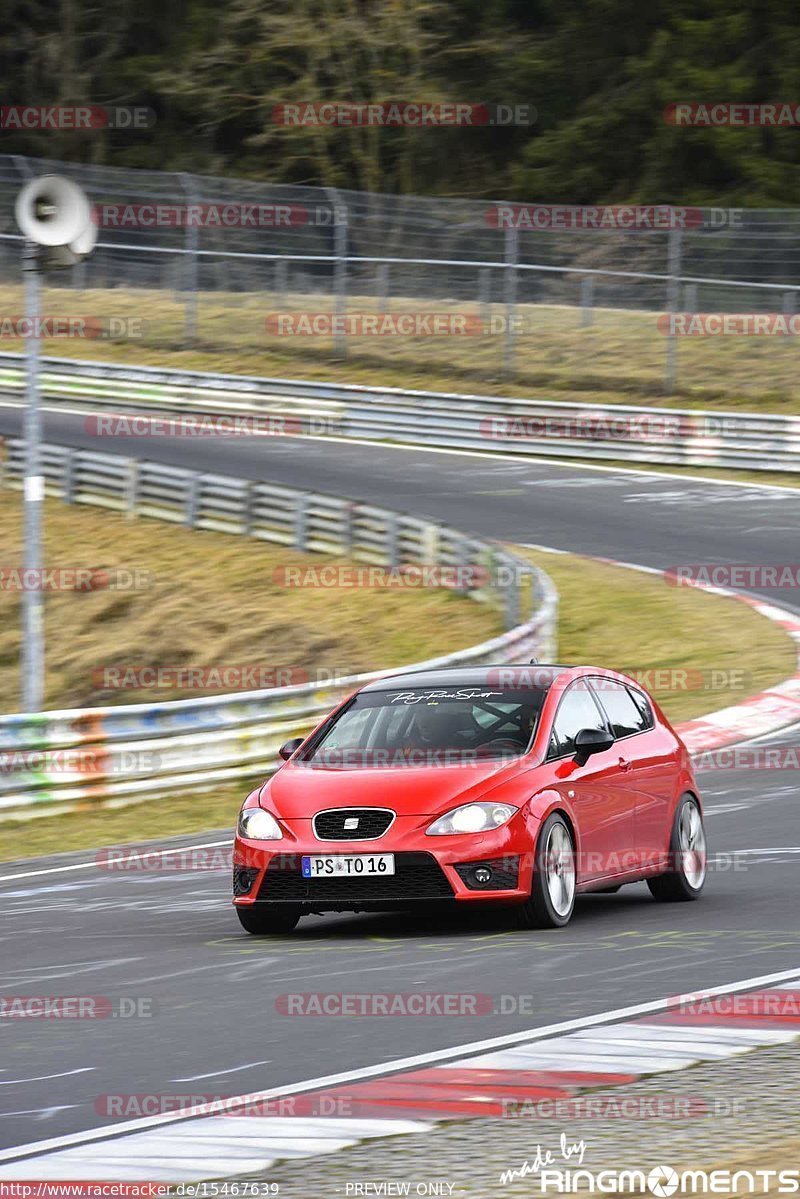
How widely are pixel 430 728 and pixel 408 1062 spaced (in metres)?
3.85

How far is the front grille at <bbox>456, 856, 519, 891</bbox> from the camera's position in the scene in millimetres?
9812

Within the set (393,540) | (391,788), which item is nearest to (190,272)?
(393,540)

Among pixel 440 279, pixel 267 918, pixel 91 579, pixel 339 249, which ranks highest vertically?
pixel 339 249

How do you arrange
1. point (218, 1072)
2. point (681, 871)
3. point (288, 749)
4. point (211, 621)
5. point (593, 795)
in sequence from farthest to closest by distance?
point (211, 621)
point (681, 871)
point (288, 749)
point (593, 795)
point (218, 1072)

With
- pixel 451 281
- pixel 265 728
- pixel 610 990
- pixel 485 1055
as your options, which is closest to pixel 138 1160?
pixel 485 1055

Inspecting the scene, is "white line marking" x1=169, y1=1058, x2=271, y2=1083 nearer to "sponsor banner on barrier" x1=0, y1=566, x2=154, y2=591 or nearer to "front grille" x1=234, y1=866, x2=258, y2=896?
"front grille" x1=234, y1=866, x2=258, y2=896

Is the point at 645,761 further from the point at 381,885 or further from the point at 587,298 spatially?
the point at 587,298

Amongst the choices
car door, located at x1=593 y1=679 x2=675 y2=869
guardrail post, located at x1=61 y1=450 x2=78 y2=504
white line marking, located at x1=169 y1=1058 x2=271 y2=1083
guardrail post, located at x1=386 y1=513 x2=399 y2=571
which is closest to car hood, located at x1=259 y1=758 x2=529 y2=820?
car door, located at x1=593 y1=679 x2=675 y2=869

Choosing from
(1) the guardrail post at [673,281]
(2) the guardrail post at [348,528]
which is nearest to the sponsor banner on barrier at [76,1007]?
(2) the guardrail post at [348,528]

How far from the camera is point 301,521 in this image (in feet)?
92.4

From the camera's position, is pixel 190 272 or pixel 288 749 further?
pixel 190 272

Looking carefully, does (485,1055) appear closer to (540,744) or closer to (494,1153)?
(494,1153)

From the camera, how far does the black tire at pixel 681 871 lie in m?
11.3

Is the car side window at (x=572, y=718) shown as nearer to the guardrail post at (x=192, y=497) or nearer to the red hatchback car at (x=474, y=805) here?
the red hatchback car at (x=474, y=805)
